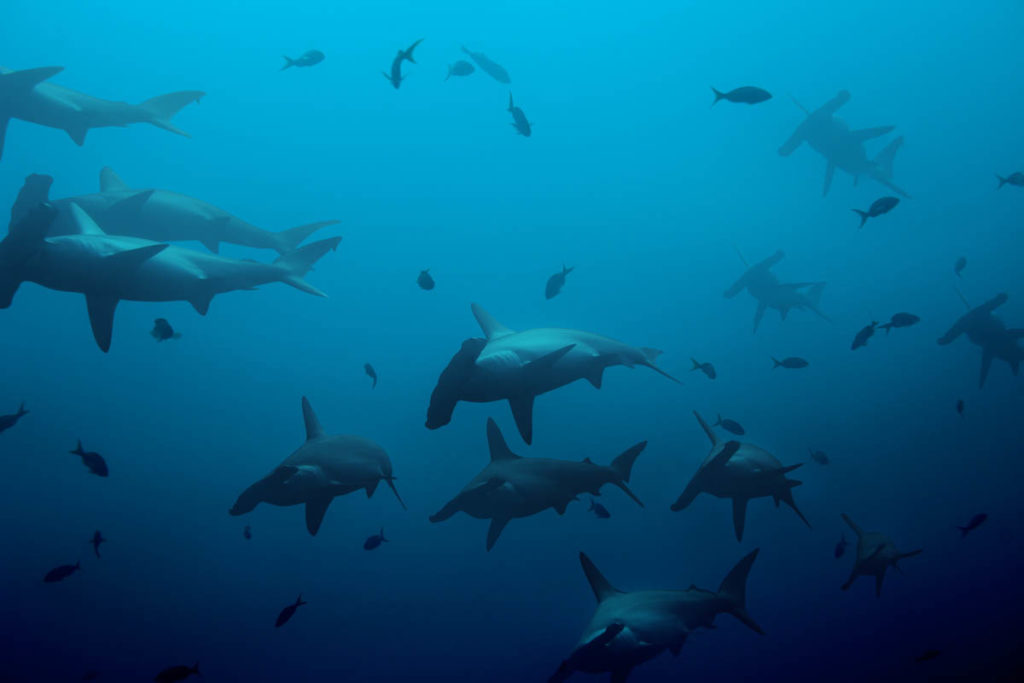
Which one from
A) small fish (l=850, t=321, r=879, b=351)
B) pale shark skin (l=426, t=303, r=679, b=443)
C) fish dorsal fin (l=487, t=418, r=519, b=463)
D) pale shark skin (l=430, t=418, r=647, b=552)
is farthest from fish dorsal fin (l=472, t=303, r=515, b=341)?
small fish (l=850, t=321, r=879, b=351)

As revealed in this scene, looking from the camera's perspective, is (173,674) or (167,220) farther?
(167,220)

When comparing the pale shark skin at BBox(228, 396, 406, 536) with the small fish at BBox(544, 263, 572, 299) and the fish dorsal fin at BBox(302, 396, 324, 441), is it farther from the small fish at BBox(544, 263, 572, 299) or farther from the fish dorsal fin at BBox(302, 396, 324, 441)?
the small fish at BBox(544, 263, 572, 299)

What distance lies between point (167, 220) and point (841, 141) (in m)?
12.1

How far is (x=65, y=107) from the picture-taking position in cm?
681

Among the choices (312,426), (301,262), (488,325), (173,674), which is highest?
(301,262)

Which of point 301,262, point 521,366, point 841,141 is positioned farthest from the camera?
point 841,141

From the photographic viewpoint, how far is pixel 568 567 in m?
18.1

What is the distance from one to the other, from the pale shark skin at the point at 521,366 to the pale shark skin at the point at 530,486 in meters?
0.69

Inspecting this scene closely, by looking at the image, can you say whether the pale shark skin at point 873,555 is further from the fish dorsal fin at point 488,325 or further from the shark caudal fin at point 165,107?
the shark caudal fin at point 165,107

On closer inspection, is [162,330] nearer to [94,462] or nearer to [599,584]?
[94,462]

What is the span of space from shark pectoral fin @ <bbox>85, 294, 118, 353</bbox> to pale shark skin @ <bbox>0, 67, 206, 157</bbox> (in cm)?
295

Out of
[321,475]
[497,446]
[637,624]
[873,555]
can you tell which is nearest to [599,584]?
[637,624]

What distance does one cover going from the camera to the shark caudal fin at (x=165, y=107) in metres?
7.16

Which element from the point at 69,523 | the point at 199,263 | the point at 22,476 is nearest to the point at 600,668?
the point at 199,263
